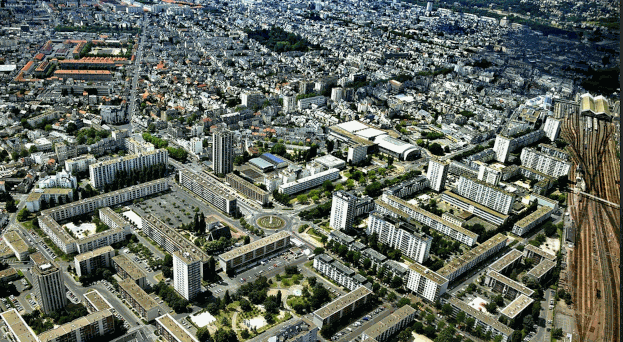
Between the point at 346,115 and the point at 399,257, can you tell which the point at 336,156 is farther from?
the point at 399,257

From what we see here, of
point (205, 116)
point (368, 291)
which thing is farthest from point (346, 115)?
point (368, 291)

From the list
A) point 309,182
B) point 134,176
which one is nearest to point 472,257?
point 309,182

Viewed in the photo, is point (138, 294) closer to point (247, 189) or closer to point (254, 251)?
point (254, 251)

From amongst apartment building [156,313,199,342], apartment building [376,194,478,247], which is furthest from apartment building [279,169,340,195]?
apartment building [156,313,199,342]

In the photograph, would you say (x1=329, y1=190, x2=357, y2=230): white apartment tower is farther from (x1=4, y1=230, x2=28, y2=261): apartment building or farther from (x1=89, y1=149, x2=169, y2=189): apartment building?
(x1=4, y1=230, x2=28, y2=261): apartment building

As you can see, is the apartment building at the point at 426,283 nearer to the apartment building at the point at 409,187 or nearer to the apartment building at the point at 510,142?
Answer: the apartment building at the point at 409,187
